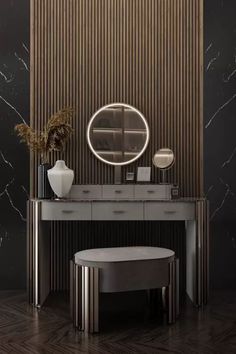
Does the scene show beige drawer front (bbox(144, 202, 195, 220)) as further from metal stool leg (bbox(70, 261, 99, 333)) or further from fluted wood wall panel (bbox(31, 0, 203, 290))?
metal stool leg (bbox(70, 261, 99, 333))

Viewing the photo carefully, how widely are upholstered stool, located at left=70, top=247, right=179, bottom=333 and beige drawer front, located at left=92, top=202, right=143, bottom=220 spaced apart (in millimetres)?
408

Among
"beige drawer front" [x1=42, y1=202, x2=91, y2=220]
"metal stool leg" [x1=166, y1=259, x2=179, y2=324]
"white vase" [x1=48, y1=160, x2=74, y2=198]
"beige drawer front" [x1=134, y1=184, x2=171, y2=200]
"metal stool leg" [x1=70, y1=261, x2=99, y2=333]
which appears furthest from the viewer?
"beige drawer front" [x1=134, y1=184, x2=171, y2=200]

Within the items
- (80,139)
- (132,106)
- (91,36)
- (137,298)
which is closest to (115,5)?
(91,36)

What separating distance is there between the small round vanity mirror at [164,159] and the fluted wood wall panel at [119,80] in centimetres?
8

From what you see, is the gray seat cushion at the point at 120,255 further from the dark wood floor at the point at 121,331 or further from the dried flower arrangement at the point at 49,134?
the dried flower arrangement at the point at 49,134

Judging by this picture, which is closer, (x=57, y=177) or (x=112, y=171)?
(x=57, y=177)

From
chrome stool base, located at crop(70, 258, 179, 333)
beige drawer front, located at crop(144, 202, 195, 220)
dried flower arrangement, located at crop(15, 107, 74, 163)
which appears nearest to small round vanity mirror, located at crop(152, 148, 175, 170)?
beige drawer front, located at crop(144, 202, 195, 220)

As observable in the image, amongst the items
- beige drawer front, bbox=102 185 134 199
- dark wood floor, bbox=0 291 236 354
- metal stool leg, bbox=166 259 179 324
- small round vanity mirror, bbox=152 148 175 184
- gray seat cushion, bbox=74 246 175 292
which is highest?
small round vanity mirror, bbox=152 148 175 184

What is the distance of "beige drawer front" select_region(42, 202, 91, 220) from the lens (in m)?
3.34

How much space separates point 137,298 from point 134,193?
0.92m

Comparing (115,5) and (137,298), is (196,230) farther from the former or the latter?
(115,5)

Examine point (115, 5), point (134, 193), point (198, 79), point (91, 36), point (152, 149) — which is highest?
point (115, 5)

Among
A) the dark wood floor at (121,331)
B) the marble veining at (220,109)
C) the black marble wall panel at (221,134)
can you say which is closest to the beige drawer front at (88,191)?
the dark wood floor at (121,331)

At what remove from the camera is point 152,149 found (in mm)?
3941
